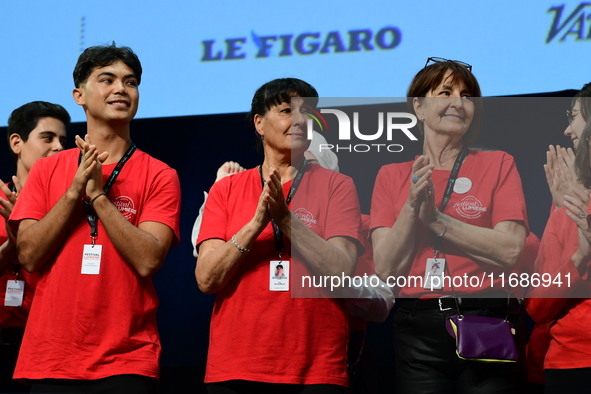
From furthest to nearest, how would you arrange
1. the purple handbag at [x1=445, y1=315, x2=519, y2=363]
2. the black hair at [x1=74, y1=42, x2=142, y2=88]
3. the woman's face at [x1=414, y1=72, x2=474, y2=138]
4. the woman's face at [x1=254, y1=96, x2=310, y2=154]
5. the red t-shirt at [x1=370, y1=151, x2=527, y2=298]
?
the black hair at [x1=74, y1=42, x2=142, y2=88]
the woman's face at [x1=254, y1=96, x2=310, y2=154]
the woman's face at [x1=414, y1=72, x2=474, y2=138]
the red t-shirt at [x1=370, y1=151, x2=527, y2=298]
the purple handbag at [x1=445, y1=315, x2=519, y2=363]

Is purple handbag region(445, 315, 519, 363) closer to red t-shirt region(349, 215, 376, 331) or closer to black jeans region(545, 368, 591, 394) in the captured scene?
black jeans region(545, 368, 591, 394)

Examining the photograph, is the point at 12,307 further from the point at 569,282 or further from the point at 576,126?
the point at 576,126

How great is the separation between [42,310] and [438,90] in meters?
1.39

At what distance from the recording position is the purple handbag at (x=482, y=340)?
75.3 inches

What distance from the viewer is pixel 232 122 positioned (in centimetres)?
372

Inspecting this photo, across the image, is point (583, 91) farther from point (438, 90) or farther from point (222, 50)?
point (222, 50)

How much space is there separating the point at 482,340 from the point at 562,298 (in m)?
0.36

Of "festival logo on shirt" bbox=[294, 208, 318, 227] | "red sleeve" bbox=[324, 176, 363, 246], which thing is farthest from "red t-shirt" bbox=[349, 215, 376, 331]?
"festival logo on shirt" bbox=[294, 208, 318, 227]

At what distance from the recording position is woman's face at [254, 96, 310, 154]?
2.25m

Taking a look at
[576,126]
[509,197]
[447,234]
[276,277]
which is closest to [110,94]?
[276,277]

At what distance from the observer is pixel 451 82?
7.11 feet

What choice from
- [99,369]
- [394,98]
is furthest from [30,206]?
[394,98]

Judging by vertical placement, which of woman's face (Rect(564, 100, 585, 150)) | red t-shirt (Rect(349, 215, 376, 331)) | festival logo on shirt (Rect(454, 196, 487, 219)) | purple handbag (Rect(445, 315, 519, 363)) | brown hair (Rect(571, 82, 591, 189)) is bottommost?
purple handbag (Rect(445, 315, 519, 363))

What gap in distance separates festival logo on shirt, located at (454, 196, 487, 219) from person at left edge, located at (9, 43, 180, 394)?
90 cm
